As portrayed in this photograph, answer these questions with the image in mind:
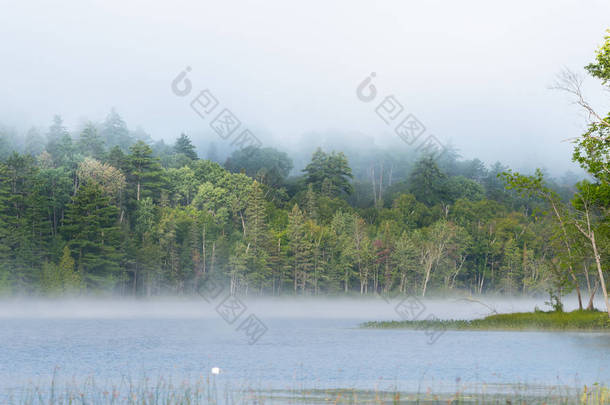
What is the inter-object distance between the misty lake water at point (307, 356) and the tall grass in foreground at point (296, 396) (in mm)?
1350

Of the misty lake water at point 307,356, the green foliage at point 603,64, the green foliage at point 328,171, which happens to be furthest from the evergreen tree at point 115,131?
the green foliage at point 603,64

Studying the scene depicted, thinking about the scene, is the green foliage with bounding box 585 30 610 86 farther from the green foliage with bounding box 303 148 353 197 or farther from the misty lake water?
the green foliage with bounding box 303 148 353 197

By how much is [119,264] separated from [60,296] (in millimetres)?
10893

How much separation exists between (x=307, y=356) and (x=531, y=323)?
2371 centimetres

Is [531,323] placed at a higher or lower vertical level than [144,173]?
lower

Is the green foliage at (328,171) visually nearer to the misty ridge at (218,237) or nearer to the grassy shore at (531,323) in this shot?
the misty ridge at (218,237)

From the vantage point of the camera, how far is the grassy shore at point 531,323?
52250mm

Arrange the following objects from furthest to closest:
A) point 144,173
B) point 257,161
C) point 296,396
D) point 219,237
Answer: point 257,161, point 144,173, point 219,237, point 296,396

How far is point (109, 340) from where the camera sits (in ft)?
158

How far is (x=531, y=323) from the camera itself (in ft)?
181

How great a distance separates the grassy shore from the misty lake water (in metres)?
1.95

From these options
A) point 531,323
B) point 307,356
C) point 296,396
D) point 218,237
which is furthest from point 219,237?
point 296,396

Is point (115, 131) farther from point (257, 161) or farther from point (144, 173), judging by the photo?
point (144, 173)

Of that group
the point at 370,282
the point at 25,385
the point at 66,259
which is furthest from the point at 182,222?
the point at 25,385
